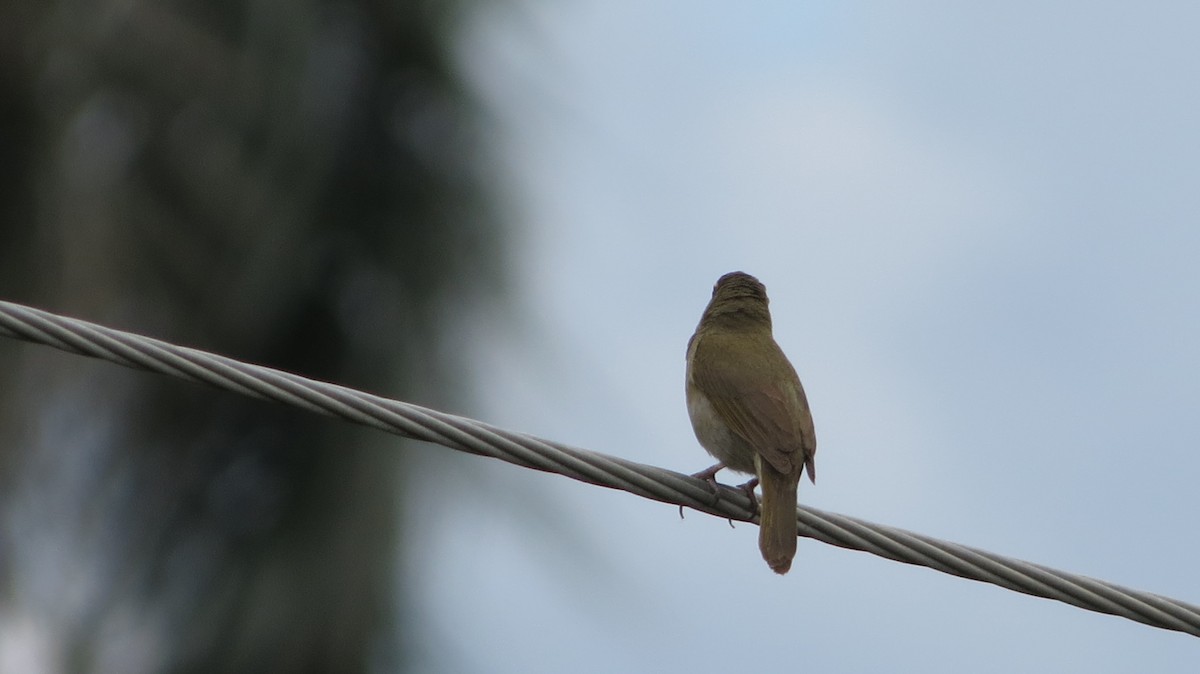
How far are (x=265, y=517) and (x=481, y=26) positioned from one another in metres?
3.56

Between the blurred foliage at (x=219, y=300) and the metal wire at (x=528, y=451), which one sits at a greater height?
the blurred foliage at (x=219, y=300)

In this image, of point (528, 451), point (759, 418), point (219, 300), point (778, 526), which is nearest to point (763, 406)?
point (759, 418)

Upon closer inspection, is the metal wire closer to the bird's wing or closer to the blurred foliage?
the bird's wing

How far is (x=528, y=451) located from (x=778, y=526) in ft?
5.28

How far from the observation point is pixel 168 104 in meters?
9.16

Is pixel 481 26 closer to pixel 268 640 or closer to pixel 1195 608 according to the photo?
pixel 268 640

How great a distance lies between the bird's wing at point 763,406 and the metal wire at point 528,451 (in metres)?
1.22

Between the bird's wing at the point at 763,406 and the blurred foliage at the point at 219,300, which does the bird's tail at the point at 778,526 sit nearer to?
the bird's wing at the point at 763,406

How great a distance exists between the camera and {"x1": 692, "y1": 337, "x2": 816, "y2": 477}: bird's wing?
6.20m

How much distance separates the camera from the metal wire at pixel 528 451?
398 cm

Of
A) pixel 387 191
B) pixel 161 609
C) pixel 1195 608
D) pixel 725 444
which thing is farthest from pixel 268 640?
pixel 1195 608

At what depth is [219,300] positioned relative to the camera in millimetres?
9117

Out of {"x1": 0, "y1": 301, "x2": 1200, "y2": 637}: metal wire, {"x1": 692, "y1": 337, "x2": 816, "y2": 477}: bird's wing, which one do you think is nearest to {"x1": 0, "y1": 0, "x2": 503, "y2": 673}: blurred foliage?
{"x1": 692, "y1": 337, "x2": 816, "y2": 477}: bird's wing

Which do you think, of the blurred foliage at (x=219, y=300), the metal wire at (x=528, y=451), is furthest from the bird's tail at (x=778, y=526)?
the blurred foliage at (x=219, y=300)
